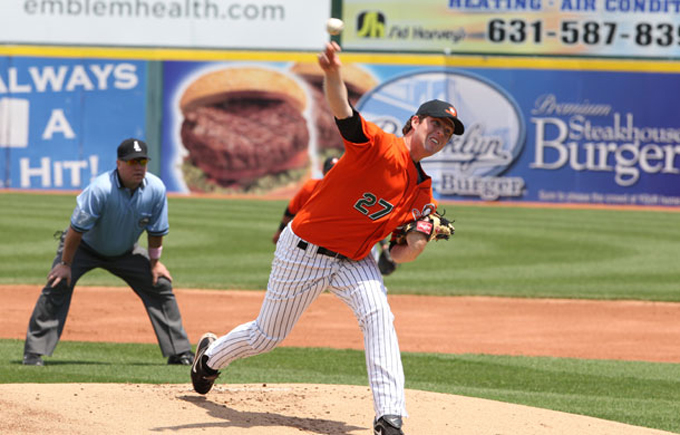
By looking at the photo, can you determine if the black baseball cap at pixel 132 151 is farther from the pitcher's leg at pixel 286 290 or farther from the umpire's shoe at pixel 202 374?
the pitcher's leg at pixel 286 290

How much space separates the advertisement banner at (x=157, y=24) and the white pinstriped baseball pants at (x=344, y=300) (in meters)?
23.3

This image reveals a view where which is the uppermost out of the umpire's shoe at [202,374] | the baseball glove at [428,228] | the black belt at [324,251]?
the baseball glove at [428,228]

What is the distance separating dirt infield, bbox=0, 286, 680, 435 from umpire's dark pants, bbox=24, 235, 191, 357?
148cm

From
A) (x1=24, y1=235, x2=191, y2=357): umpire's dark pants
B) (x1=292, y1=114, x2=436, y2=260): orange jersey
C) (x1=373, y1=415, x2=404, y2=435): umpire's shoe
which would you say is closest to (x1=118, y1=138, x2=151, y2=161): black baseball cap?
(x1=24, y1=235, x2=191, y2=357): umpire's dark pants

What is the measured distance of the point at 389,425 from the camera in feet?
17.8

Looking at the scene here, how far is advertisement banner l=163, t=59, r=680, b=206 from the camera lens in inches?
1061

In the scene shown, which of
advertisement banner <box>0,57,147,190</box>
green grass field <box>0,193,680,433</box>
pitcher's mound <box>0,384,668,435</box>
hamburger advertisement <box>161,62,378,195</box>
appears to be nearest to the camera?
pitcher's mound <box>0,384,668,435</box>

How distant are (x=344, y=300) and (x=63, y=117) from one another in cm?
2227

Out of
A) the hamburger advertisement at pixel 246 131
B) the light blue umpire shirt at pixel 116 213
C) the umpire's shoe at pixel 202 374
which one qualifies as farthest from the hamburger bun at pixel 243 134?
the umpire's shoe at pixel 202 374

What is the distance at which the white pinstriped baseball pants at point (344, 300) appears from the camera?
554cm

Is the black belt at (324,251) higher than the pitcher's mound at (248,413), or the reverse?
the black belt at (324,251)

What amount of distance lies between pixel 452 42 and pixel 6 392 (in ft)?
77.0

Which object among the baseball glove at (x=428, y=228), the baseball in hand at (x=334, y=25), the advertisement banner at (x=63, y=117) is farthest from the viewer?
the advertisement banner at (x=63, y=117)

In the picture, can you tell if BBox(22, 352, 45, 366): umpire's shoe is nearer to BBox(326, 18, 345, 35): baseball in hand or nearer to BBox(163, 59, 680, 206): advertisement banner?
BBox(326, 18, 345, 35): baseball in hand
